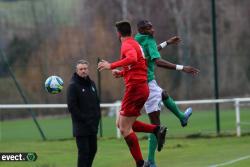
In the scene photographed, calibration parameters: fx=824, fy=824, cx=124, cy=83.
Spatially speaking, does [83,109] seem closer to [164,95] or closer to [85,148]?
[85,148]

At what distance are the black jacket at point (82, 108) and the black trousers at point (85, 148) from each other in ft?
0.35

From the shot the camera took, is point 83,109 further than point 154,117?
No

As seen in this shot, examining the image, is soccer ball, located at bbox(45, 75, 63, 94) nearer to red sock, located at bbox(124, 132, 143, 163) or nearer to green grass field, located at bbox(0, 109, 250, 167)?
red sock, located at bbox(124, 132, 143, 163)

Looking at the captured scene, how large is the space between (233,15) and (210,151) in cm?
1315

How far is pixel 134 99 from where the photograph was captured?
12.8m

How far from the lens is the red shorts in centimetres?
1275

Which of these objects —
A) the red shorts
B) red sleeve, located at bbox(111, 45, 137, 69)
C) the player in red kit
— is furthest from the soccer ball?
red sleeve, located at bbox(111, 45, 137, 69)

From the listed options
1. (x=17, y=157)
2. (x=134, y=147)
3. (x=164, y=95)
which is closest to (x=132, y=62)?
(x=134, y=147)

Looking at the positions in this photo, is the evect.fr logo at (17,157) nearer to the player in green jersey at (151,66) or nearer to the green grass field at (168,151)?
the green grass field at (168,151)

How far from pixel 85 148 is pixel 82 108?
0.60m

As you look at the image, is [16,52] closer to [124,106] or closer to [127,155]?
[127,155]

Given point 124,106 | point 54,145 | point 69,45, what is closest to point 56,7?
point 69,45

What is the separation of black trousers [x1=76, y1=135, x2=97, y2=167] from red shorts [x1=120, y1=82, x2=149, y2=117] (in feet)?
2.42

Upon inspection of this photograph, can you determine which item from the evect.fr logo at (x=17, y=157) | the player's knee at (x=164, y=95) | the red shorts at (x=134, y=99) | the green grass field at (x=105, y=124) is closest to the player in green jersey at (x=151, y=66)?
the player's knee at (x=164, y=95)
